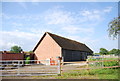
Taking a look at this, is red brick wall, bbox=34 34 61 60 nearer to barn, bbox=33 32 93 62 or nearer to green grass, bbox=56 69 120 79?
barn, bbox=33 32 93 62

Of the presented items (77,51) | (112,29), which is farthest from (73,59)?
(112,29)

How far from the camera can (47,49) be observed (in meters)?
26.3

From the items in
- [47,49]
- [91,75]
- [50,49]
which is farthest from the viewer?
[47,49]

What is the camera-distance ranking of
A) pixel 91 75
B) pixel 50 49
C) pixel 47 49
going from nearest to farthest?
pixel 91 75 < pixel 50 49 < pixel 47 49

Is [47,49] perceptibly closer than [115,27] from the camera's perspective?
No

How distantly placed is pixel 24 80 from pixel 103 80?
4.81m

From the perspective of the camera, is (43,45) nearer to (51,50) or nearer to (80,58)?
(51,50)

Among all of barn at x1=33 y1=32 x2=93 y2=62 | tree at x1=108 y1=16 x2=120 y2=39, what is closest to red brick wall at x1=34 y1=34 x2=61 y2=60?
barn at x1=33 y1=32 x2=93 y2=62

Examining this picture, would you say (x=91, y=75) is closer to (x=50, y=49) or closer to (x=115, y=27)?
(x=115, y=27)

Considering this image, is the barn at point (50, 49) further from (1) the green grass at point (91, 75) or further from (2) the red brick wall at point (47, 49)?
(1) the green grass at point (91, 75)

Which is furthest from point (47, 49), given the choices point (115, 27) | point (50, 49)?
point (115, 27)

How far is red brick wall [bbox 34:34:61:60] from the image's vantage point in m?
25.2

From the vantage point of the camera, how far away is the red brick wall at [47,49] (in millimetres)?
25172

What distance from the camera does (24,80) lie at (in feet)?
28.9
